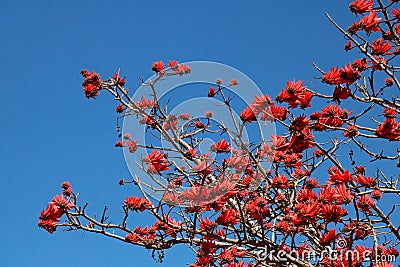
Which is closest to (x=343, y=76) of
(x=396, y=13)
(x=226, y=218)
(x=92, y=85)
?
(x=396, y=13)

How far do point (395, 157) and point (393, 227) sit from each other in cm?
51

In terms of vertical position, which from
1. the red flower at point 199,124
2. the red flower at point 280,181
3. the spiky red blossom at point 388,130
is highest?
the red flower at point 199,124

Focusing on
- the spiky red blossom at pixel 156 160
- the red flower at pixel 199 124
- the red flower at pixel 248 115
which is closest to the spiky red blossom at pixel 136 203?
the spiky red blossom at pixel 156 160

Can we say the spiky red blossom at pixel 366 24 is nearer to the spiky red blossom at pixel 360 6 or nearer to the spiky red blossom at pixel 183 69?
the spiky red blossom at pixel 360 6

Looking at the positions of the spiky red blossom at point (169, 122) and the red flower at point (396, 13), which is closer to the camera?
the red flower at point (396, 13)

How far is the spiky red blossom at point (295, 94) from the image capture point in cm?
329

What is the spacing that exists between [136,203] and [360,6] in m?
2.14

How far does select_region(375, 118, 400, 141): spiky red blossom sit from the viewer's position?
3.24m

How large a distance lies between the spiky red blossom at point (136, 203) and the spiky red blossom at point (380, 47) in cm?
202

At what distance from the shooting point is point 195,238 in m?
3.41

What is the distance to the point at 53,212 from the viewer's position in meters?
3.35

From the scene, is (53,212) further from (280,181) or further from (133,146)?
(280,181)

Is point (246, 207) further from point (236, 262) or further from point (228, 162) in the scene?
point (236, 262)

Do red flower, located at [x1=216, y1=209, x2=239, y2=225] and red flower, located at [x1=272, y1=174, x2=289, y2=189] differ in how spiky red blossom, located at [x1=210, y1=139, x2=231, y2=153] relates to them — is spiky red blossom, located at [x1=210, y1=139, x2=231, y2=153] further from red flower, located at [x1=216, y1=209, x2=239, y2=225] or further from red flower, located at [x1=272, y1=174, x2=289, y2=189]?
red flower, located at [x1=272, y1=174, x2=289, y2=189]
